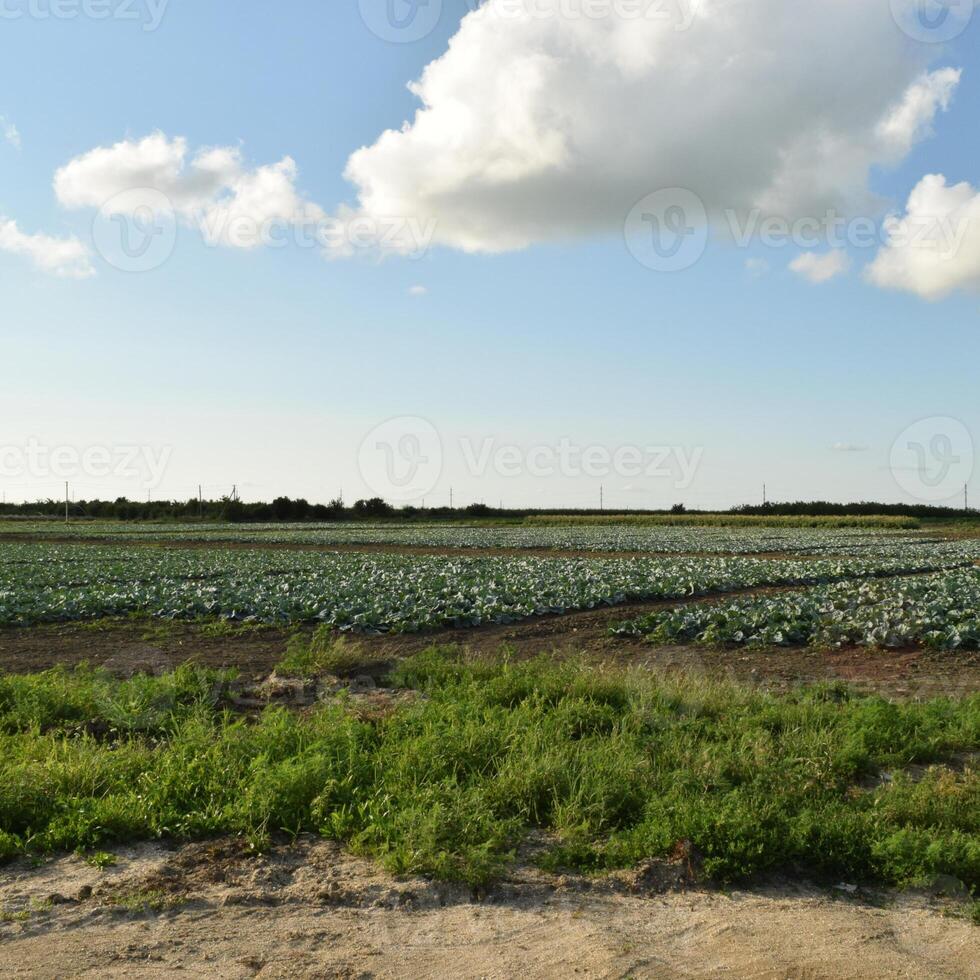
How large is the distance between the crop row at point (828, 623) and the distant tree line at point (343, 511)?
76.6 m

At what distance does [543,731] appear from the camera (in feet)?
24.5

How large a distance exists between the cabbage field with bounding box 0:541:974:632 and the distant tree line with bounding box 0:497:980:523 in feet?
193

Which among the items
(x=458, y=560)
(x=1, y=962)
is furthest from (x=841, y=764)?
(x=458, y=560)

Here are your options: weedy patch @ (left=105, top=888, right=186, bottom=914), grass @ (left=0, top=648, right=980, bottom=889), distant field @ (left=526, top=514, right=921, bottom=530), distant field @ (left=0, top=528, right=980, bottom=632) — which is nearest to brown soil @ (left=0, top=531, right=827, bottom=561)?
distant field @ (left=0, top=528, right=980, bottom=632)

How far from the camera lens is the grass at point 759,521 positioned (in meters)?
72.8

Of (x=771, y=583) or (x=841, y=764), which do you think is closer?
(x=841, y=764)

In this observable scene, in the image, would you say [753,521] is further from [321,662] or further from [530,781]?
[530,781]

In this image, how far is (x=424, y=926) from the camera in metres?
4.68

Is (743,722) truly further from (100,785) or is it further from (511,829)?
(100,785)

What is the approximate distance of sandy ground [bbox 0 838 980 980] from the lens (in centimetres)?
425

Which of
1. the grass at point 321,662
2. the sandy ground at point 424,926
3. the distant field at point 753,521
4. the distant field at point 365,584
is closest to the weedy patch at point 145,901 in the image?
the sandy ground at point 424,926

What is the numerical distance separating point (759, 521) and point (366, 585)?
63.9 meters

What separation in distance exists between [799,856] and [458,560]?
83.3 feet

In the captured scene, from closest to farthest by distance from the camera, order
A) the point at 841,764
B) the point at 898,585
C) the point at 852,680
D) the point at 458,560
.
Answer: the point at 841,764, the point at 852,680, the point at 898,585, the point at 458,560
